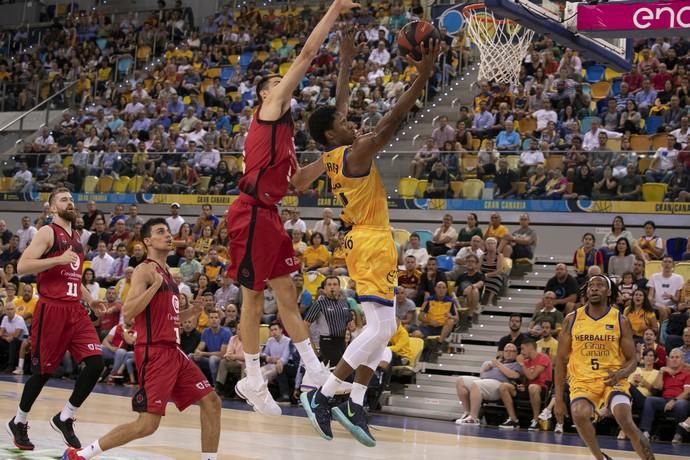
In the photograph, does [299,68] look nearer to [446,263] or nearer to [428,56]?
[428,56]

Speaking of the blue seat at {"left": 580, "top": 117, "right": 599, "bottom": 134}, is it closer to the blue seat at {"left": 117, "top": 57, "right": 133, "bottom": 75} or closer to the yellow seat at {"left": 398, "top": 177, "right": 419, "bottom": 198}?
the yellow seat at {"left": 398, "top": 177, "right": 419, "bottom": 198}

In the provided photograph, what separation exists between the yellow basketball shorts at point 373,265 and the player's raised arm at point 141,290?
1.43m

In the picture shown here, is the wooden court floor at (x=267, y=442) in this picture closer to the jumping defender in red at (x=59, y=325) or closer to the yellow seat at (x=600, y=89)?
the jumping defender in red at (x=59, y=325)

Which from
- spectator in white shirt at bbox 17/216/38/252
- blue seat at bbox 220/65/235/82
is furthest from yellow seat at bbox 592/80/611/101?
spectator in white shirt at bbox 17/216/38/252

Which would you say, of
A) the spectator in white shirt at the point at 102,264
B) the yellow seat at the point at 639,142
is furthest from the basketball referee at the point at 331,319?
the spectator in white shirt at the point at 102,264

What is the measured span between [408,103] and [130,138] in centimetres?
1750

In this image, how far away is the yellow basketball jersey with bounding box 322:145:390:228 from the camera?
6832mm

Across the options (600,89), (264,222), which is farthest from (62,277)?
(600,89)

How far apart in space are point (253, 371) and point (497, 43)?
21.5 feet

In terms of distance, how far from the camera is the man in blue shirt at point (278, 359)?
46.7 feet

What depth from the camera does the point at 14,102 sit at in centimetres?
2608

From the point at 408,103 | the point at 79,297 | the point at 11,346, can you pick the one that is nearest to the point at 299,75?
the point at 408,103

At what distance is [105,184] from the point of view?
813 inches

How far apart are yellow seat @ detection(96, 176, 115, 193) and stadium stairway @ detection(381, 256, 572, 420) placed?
28.3 feet
